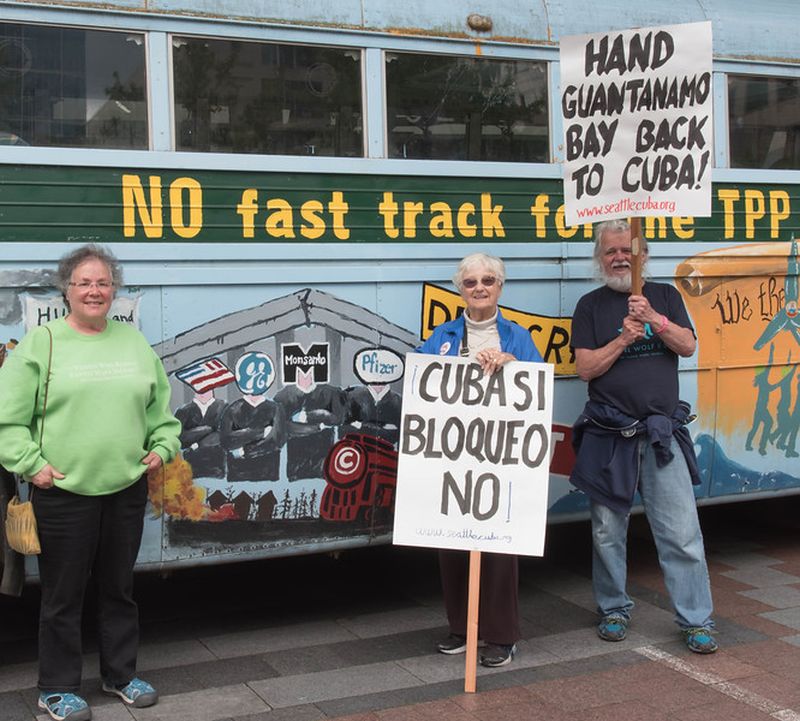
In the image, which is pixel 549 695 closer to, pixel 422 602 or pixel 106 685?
pixel 422 602

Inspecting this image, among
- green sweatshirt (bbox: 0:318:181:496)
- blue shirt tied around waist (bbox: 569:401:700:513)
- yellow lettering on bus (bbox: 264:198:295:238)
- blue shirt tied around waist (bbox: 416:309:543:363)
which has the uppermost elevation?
yellow lettering on bus (bbox: 264:198:295:238)

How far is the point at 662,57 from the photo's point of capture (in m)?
4.75

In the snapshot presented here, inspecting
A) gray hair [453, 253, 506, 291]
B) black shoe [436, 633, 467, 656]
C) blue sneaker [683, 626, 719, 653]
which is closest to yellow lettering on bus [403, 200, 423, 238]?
gray hair [453, 253, 506, 291]

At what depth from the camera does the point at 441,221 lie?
5105mm

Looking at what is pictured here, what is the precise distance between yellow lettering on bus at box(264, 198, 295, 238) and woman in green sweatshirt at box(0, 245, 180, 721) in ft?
2.46

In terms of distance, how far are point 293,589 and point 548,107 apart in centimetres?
278

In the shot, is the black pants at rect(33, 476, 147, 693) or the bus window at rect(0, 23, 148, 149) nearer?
the black pants at rect(33, 476, 147, 693)

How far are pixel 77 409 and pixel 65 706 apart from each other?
110 cm

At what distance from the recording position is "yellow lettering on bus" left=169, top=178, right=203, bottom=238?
461 centimetres

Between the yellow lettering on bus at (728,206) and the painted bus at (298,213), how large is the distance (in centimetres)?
2

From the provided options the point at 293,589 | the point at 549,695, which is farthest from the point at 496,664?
the point at 293,589

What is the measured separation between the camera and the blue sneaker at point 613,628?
506 centimetres

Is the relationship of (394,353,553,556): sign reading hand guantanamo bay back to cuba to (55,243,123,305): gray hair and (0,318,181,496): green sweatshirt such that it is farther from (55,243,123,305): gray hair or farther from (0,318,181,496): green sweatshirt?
(55,243,123,305): gray hair

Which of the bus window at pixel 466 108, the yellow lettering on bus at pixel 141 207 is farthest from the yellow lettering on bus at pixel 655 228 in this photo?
the yellow lettering on bus at pixel 141 207
